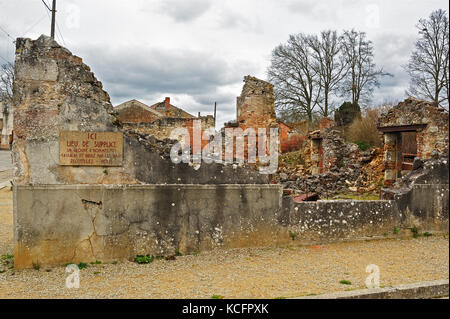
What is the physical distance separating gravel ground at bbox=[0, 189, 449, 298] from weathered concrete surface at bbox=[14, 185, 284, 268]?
0.78 feet

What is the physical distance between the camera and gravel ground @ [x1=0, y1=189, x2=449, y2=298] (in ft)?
15.7

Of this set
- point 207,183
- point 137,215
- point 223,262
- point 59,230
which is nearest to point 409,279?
point 223,262

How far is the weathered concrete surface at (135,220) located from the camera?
575cm

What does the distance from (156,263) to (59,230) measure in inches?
66.9

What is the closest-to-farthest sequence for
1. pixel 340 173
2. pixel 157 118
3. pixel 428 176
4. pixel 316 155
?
1. pixel 428 176
2. pixel 340 173
3. pixel 316 155
4. pixel 157 118

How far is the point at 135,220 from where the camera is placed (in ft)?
20.1

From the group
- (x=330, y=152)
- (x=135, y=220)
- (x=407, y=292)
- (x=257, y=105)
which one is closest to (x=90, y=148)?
(x=135, y=220)

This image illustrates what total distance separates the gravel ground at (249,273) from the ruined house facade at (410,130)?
208 inches

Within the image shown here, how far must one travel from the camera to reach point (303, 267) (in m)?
5.70

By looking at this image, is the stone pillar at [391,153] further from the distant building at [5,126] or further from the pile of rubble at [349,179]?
the distant building at [5,126]

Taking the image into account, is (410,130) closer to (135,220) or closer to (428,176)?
(428,176)

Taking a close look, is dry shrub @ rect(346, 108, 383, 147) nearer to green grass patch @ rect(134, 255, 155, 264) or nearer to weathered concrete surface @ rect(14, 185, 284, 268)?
weathered concrete surface @ rect(14, 185, 284, 268)

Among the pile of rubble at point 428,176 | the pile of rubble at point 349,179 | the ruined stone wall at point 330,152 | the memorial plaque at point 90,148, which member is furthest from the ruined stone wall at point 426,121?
the memorial plaque at point 90,148

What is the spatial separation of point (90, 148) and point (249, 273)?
3.37m
